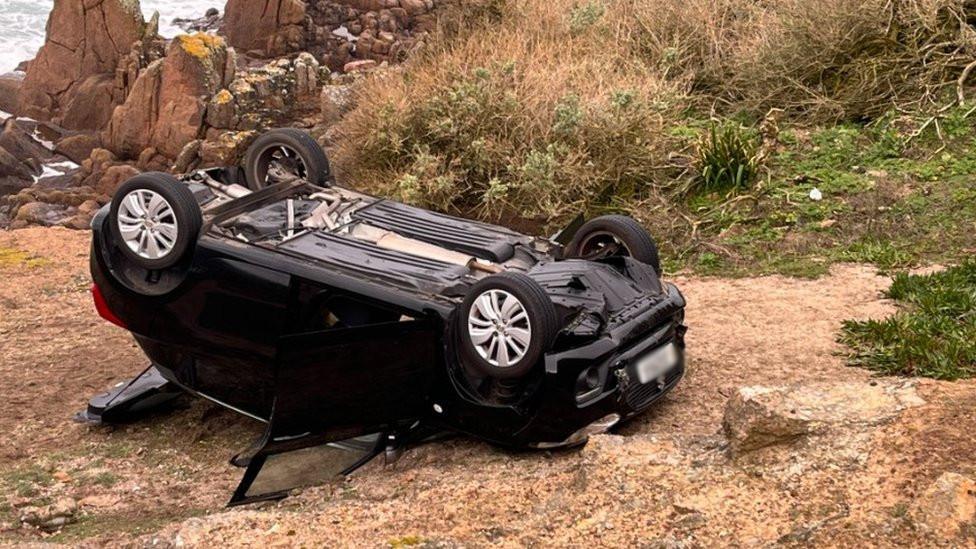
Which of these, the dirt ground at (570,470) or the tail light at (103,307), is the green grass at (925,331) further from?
the tail light at (103,307)

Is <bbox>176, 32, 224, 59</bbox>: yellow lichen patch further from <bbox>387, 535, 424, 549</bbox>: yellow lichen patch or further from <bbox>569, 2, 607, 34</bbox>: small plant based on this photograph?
<bbox>387, 535, 424, 549</bbox>: yellow lichen patch

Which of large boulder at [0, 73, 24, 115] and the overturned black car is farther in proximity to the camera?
large boulder at [0, 73, 24, 115]

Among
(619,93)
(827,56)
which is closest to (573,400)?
(619,93)

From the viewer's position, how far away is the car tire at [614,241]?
23.2 ft

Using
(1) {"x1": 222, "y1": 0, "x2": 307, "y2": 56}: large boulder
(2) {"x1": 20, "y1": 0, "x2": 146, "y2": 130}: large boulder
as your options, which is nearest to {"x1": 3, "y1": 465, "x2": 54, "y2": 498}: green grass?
(2) {"x1": 20, "y1": 0, "x2": 146, "y2": 130}: large boulder

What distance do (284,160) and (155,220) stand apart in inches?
62.1

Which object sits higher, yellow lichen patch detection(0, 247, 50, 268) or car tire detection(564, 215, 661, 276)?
car tire detection(564, 215, 661, 276)

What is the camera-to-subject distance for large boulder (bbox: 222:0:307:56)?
75.0 feet

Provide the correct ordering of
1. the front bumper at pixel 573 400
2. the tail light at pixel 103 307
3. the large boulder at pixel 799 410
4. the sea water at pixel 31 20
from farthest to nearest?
1. the sea water at pixel 31 20
2. the tail light at pixel 103 307
3. the front bumper at pixel 573 400
4. the large boulder at pixel 799 410

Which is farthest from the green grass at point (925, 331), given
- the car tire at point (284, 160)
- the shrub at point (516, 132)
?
the car tire at point (284, 160)

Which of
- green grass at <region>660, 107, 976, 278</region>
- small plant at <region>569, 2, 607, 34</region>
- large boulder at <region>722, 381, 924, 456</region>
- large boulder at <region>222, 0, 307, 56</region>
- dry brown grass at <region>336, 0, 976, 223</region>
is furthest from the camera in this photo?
large boulder at <region>222, 0, 307, 56</region>

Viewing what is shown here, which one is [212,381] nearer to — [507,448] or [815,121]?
[507,448]

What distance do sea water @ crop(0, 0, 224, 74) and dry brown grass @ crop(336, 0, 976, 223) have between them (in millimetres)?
15989

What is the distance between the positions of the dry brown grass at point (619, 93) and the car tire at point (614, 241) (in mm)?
3482
